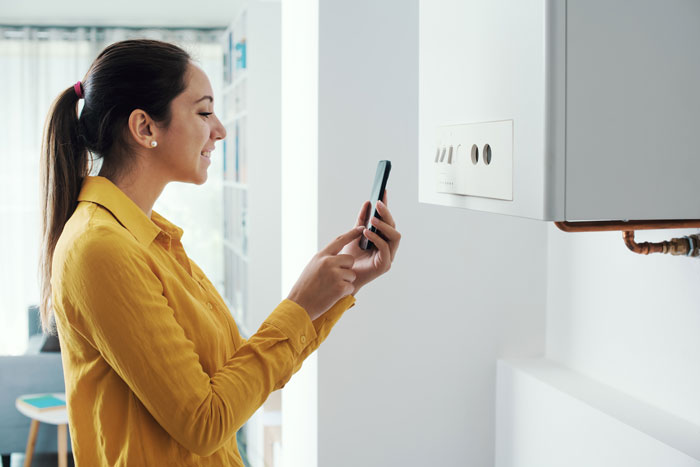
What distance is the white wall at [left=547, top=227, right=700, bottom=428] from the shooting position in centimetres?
122

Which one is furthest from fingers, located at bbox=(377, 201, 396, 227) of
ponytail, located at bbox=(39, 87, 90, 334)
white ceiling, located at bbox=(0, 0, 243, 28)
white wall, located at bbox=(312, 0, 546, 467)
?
white ceiling, located at bbox=(0, 0, 243, 28)

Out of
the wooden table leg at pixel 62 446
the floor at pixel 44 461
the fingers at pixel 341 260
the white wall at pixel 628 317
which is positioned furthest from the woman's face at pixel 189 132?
the floor at pixel 44 461

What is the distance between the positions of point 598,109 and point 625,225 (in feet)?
0.71

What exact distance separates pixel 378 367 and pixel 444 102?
82 centimetres

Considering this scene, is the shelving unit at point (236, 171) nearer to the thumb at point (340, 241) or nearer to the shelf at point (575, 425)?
the shelf at point (575, 425)

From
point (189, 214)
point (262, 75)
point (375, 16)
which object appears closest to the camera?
point (375, 16)

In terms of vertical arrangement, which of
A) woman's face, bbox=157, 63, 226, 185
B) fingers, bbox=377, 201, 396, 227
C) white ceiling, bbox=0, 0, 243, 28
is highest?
white ceiling, bbox=0, 0, 243, 28

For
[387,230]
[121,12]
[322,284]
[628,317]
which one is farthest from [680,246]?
[121,12]

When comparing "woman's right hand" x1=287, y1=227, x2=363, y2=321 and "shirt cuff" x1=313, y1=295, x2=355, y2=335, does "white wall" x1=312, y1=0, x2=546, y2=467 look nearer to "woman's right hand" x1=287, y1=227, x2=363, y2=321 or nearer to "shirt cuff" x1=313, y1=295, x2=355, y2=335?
"shirt cuff" x1=313, y1=295, x2=355, y2=335

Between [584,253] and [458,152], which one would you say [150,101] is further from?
[584,253]

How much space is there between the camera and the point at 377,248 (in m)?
1.16

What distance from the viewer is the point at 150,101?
101 cm

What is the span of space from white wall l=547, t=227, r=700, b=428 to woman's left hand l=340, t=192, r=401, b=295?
477 mm

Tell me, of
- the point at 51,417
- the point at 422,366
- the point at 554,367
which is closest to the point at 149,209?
the point at 422,366
